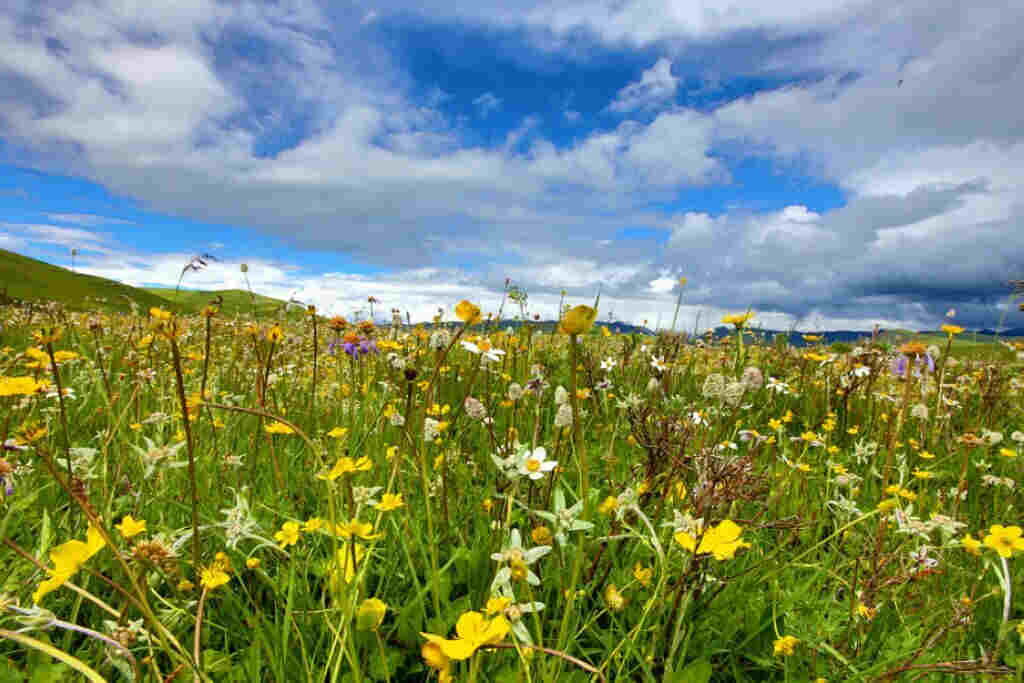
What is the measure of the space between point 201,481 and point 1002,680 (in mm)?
3225

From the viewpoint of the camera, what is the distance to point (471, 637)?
99 cm

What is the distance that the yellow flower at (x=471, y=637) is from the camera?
91cm

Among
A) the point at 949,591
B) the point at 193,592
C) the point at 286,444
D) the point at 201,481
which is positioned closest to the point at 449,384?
the point at 286,444

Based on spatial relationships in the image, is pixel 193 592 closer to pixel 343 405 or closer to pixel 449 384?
pixel 343 405

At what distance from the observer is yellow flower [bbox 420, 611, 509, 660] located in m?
0.91

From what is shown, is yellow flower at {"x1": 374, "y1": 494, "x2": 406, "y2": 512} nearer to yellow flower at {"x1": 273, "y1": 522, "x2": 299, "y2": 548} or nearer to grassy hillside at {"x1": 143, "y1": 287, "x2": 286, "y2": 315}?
yellow flower at {"x1": 273, "y1": 522, "x2": 299, "y2": 548}

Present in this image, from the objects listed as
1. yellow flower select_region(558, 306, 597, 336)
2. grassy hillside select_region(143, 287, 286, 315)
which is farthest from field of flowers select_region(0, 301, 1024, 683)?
grassy hillside select_region(143, 287, 286, 315)

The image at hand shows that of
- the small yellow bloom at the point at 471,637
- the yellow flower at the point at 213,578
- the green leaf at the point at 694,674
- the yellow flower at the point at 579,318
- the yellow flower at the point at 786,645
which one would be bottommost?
the green leaf at the point at 694,674

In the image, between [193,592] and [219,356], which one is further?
[219,356]

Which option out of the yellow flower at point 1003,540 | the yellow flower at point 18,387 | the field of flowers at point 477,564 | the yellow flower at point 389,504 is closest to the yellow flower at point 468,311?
the field of flowers at point 477,564

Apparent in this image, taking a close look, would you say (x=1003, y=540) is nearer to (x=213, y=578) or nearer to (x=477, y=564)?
(x=477, y=564)

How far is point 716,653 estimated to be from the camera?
1.79 meters

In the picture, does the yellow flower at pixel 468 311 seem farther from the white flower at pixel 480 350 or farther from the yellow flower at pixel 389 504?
the yellow flower at pixel 389 504

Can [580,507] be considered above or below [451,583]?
above
